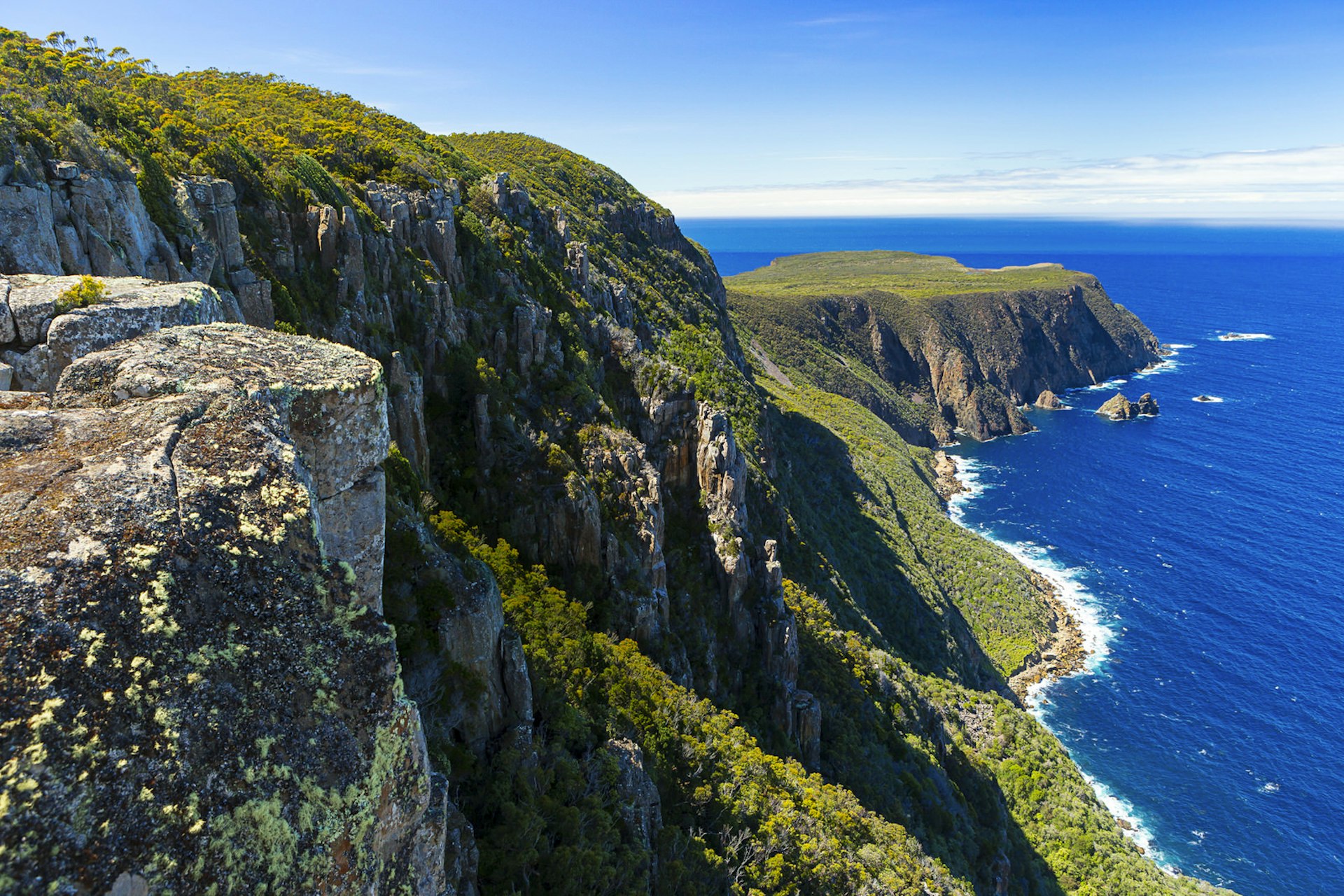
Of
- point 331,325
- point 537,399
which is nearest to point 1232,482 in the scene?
point 537,399

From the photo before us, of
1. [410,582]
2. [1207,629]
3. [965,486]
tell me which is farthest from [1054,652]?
[410,582]

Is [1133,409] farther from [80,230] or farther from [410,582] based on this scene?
[80,230]

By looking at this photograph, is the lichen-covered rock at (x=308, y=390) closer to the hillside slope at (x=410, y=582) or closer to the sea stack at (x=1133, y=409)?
the hillside slope at (x=410, y=582)

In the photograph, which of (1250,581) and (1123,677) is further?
(1250,581)

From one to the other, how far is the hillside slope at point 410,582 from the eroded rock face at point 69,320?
91mm

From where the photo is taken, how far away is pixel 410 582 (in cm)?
2228

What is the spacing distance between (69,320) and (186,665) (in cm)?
946

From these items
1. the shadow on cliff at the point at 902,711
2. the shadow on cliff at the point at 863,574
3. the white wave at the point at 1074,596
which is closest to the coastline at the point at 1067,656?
the white wave at the point at 1074,596

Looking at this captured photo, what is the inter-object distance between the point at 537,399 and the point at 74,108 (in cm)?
2663

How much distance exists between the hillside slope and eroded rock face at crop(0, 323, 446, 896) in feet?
0.14

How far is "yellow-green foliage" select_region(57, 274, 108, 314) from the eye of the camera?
47.3 feet

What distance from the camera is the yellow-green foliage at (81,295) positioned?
47.3ft

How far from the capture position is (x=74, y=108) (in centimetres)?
2912

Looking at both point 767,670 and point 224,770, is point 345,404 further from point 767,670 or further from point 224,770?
point 767,670
